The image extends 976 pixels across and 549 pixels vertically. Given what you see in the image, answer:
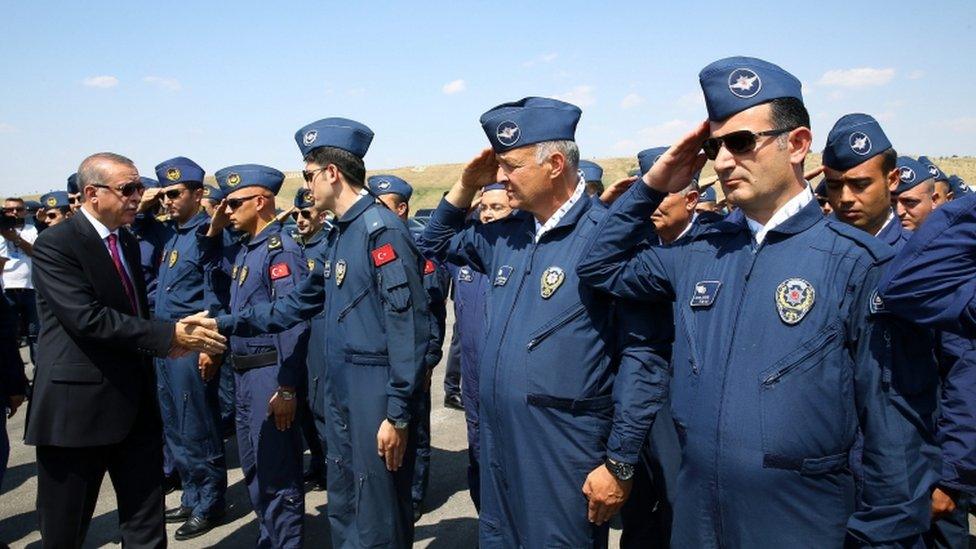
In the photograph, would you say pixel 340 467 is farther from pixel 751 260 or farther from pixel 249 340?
pixel 751 260

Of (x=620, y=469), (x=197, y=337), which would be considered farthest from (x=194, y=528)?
(x=620, y=469)

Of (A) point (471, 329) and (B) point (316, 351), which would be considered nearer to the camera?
(B) point (316, 351)

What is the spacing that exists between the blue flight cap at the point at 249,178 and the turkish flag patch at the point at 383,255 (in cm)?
201

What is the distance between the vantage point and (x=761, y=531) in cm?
193

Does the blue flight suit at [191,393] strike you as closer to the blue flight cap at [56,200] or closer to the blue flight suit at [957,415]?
the blue flight suit at [957,415]

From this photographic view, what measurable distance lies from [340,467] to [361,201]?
1.40 m

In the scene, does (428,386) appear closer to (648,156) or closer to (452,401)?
(648,156)

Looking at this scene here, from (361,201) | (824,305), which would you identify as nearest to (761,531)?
(824,305)

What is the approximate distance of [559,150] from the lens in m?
2.90

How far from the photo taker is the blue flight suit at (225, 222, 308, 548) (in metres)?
4.27

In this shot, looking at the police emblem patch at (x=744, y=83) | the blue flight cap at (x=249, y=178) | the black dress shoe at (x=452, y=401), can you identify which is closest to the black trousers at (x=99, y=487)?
the blue flight cap at (x=249, y=178)

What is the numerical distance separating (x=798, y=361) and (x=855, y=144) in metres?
1.81

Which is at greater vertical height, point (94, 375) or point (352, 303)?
point (352, 303)

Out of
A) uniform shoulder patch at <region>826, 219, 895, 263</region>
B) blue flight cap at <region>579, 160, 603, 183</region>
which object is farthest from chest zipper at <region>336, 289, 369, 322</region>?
blue flight cap at <region>579, 160, 603, 183</region>
